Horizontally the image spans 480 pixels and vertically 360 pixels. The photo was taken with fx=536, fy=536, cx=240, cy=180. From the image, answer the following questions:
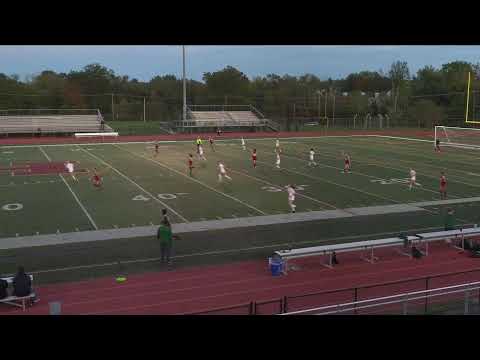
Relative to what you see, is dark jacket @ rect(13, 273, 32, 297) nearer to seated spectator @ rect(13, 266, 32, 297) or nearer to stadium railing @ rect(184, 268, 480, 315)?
seated spectator @ rect(13, 266, 32, 297)

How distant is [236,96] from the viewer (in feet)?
278

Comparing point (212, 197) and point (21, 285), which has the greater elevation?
point (21, 285)

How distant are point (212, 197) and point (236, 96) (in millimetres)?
64003

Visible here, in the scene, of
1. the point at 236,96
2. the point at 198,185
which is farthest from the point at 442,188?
the point at 236,96

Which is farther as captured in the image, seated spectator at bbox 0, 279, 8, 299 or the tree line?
the tree line

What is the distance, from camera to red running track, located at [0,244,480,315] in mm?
10648

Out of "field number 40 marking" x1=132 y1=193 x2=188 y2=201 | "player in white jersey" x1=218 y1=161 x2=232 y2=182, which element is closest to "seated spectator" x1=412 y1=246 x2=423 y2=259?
"field number 40 marking" x1=132 y1=193 x2=188 y2=201

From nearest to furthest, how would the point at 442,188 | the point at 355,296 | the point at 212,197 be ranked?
the point at 355,296, the point at 212,197, the point at 442,188

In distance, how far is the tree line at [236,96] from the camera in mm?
73812

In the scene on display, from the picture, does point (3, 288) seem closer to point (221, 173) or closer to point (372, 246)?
point (372, 246)

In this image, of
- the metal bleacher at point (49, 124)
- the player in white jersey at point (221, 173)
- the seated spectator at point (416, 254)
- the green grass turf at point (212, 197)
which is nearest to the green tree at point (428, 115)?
the green grass turf at point (212, 197)

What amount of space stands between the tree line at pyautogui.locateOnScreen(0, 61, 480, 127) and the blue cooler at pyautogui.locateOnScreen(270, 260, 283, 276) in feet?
194
